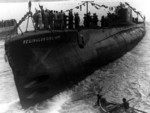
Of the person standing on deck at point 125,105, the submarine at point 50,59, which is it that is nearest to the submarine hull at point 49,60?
the submarine at point 50,59

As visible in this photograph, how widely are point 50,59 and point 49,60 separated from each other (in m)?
0.11

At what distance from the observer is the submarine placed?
15.0 meters

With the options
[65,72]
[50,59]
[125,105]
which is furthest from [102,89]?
[50,59]

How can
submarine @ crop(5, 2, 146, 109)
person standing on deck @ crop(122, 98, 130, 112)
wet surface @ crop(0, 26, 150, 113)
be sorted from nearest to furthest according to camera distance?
person standing on deck @ crop(122, 98, 130, 112), submarine @ crop(5, 2, 146, 109), wet surface @ crop(0, 26, 150, 113)

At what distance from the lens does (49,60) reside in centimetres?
1602

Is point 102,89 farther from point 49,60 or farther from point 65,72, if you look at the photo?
point 49,60

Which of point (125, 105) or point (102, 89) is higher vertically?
point (125, 105)

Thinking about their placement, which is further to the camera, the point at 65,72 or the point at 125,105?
the point at 65,72

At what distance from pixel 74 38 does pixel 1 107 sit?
7.15 m

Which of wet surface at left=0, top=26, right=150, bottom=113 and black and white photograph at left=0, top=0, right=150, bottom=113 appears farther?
wet surface at left=0, top=26, right=150, bottom=113

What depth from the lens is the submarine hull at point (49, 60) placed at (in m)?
15.0

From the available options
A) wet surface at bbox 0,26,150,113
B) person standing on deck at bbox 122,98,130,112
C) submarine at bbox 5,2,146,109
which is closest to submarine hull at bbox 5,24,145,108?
submarine at bbox 5,2,146,109

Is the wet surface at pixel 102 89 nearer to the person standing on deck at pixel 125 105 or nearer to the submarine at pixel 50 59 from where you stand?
the submarine at pixel 50 59

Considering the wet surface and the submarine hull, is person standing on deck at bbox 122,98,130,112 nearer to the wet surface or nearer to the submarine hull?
the wet surface
